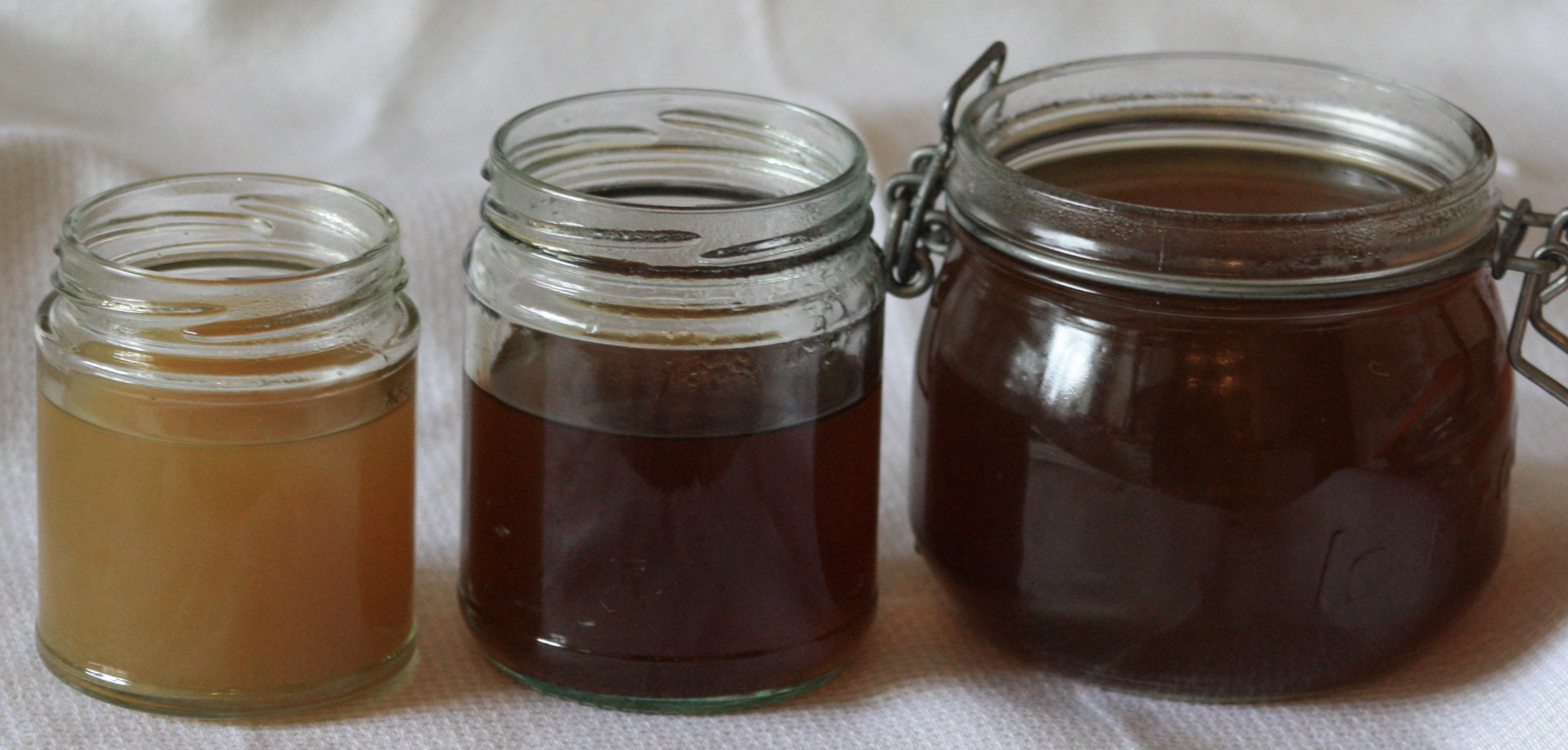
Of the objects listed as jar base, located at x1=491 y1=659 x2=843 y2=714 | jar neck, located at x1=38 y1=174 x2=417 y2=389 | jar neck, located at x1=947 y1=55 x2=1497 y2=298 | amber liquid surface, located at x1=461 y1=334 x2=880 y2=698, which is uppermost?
Answer: jar neck, located at x1=947 y1=55 x2=1497 y2=298

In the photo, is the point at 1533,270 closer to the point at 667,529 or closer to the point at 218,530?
the point at 667,529

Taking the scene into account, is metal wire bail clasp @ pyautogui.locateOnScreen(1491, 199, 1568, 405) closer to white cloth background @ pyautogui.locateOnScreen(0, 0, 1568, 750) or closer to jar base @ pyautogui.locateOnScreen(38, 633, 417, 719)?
white cloth background @ pyautogui.locateOnScreen(0, 0, 1568, 750)

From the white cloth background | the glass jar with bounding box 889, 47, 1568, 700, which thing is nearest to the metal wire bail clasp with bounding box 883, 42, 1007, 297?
the glass jar with bounding box 889, 47, 1568, 700

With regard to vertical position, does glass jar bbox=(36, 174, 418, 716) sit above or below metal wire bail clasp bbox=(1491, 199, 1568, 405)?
below

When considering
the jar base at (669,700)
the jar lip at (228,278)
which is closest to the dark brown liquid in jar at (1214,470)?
the jar base at (669,700)

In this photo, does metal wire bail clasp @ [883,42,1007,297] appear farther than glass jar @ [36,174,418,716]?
Yes

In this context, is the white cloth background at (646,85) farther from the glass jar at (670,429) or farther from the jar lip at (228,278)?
the jar lip at (228,278)
